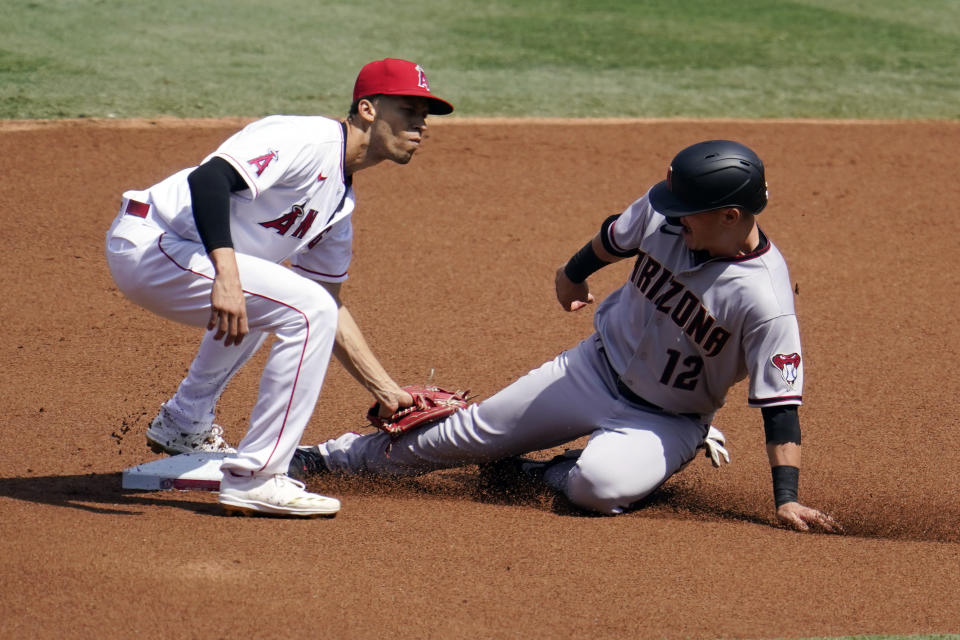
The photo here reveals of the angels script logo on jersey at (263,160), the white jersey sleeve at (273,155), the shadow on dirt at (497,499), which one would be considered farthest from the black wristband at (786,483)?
the angels script logo on jersey at (263,160)

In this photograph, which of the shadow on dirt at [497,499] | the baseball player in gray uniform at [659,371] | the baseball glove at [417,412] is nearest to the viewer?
the baseball player in gray uniform at [659,371]

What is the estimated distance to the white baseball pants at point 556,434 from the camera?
4160mm

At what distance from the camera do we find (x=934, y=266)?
7.17 m

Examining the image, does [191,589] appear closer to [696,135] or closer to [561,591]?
[561,591]

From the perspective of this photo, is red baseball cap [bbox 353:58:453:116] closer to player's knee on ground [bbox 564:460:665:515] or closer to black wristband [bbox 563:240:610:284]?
black wristband [bbox 563:240:610:284]

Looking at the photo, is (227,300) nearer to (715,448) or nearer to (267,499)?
(267,499)

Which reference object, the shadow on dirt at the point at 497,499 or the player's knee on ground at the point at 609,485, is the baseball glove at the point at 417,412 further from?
the player's knee on ground at the point at 609,485

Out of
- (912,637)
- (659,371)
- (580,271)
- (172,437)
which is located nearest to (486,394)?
(580,271)

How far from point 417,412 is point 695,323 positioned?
1.08 meters

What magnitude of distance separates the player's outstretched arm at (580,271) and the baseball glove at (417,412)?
22.8 inches

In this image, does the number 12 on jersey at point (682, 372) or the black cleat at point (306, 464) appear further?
the black cleat at point (306, 464)

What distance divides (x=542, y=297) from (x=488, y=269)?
473 mm

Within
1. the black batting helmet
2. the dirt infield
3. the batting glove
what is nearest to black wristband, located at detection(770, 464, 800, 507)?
the dirt infield

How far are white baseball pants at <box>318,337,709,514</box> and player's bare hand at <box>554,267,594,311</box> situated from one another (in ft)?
0.59
